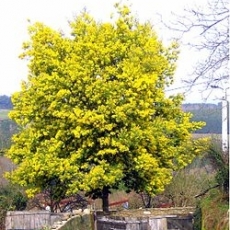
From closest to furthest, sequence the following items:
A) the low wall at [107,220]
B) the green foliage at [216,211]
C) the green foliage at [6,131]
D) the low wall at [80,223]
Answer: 1. the green foliage at [216,211]
2. the low wall at [107,220]
3. the low wall at [80,223]
4. the green foliage at [6,131]

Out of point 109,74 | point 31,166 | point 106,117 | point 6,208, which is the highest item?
point 109,74

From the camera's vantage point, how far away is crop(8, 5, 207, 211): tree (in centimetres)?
2073

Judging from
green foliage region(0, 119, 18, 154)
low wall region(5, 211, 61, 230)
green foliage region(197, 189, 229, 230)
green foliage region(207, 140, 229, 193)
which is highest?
green foliage region(0, 119, 18, 154)

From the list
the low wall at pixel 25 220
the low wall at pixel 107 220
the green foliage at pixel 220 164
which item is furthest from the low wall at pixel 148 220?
the green foliage at pixel 220 164

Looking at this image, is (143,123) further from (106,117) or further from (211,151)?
(211,151)

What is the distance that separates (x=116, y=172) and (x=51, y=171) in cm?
192

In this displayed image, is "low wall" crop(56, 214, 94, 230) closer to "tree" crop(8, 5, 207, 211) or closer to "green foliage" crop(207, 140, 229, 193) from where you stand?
"tree" crop(8, 5, 207, 211)

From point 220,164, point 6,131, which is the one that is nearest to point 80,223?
point 220,164

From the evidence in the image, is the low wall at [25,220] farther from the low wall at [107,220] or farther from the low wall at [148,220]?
the low wall at [148,220]

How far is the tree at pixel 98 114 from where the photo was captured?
20727mm

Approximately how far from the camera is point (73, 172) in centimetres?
2077

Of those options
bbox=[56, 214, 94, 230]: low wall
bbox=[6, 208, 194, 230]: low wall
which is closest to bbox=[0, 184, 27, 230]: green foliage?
bbox=[6, 208, 194, 230]: low wall

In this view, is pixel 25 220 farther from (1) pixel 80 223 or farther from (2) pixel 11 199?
(2) pixel 11 199

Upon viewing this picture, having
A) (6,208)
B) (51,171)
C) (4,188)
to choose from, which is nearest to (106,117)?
(51,171)
